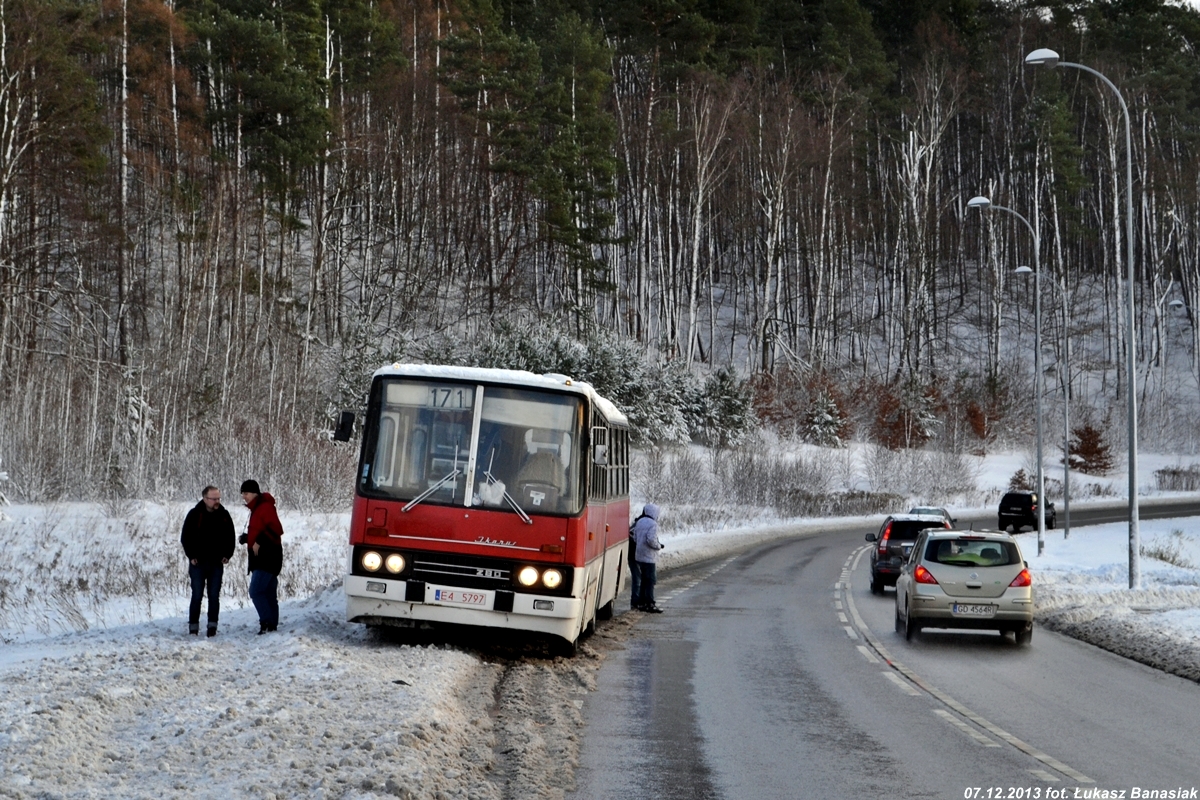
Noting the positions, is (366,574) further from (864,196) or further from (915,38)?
(915,38)

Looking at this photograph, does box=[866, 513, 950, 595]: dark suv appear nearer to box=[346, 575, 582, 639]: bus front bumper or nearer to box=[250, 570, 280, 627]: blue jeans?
box=[346, 575, 582, 639]: bus front bumper

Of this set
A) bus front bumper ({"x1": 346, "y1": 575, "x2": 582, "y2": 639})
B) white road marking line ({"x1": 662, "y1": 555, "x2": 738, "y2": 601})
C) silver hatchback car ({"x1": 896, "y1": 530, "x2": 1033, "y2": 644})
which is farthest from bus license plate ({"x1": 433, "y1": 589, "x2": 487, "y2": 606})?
white road marking line ({"x1": 662, "y1": 555, "x2": 738, "y2": 601})

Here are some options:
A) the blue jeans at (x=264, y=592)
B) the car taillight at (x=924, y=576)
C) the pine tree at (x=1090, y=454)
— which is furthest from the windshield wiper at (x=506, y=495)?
the pine tree at (x=1090, y=454)

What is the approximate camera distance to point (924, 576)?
19.0 meters

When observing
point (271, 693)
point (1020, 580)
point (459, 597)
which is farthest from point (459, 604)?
point (1020, 580)

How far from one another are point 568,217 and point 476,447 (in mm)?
51688

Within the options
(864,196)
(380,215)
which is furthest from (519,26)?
(864,196)

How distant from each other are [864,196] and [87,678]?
276 ft

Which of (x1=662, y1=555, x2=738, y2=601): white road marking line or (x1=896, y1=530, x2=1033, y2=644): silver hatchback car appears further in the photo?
(x1=662, y1=555, x2=738, y2=601): white road marking line

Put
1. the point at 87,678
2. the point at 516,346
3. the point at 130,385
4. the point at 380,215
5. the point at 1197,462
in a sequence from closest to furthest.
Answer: the point at 87,678
the point at 130,385
the point at 516,346
the point at 380,215
the point at 1197,462

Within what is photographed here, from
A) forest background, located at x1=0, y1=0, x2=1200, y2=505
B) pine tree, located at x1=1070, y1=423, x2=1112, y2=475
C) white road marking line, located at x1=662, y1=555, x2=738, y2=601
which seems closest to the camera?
white road marking line, located at x1=662, y1=555, x2=738, y2=601

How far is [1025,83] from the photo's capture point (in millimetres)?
97812

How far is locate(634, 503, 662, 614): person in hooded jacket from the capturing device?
22734mm

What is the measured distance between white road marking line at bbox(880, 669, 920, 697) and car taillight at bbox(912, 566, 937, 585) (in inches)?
145
